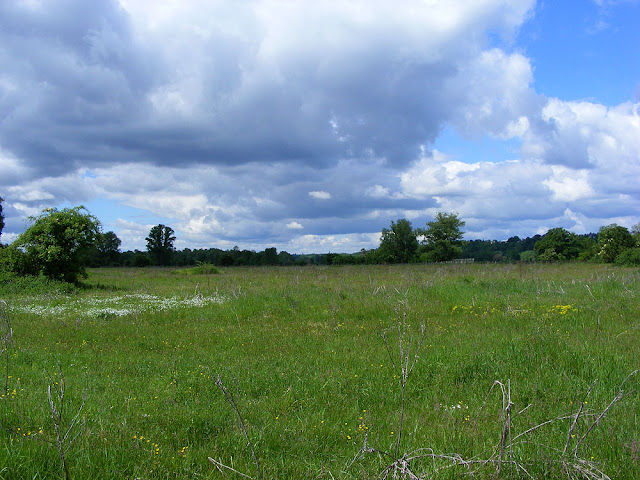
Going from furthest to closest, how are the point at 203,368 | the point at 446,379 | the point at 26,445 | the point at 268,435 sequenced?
1. the point at 203,368
2. the point at 446,379
3. the point at 268,435
4. the point at 26,445

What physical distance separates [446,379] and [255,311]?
7471 mm

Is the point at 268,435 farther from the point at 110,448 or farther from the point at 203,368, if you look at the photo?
the point at 203,368

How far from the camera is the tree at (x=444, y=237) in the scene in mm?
65438

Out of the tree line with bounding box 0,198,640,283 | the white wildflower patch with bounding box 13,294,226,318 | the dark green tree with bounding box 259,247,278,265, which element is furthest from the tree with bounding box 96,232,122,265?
the white wildflower patch with bounding box 13,294,226,318

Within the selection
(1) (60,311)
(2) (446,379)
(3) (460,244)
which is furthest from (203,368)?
(3) (460,244)

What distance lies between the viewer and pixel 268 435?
15.1ft

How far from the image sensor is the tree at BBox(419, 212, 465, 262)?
215 feet

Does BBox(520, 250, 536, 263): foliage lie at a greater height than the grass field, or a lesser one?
greater

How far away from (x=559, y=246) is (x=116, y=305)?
52.1 m

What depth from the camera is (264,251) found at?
71062 mm

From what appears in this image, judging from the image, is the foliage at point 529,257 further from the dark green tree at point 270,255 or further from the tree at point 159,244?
the tree at point 159,244

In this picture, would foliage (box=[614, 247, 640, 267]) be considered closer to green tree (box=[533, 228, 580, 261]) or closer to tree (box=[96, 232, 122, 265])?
green tree (box=[533, 228, 580, 261])

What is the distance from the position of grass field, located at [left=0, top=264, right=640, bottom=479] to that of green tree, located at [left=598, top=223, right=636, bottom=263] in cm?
3352

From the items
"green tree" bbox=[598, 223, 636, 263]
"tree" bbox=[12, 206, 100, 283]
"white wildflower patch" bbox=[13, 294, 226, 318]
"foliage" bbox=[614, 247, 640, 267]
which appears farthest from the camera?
"green tree" bbox=[598, 223, 636, 263]
